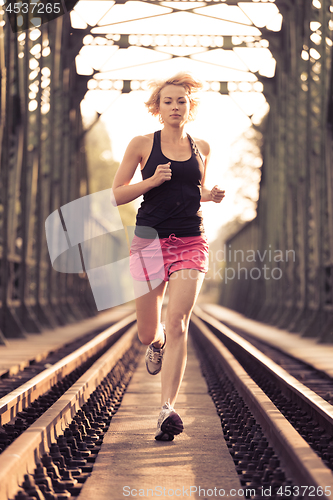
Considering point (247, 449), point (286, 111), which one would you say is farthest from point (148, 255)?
point (286, 111)

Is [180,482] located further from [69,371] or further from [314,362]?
[314,362]

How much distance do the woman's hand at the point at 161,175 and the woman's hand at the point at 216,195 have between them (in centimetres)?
39

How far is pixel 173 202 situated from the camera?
3.71m

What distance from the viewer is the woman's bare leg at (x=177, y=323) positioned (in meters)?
3.68

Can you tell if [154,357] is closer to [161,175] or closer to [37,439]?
[161,175]

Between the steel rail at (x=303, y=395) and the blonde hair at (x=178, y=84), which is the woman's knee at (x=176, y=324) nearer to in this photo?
the steel rail at (x=303, y=395)

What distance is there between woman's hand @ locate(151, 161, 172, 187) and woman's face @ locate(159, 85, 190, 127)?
307mm

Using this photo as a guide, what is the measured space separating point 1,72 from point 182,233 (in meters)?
7.83

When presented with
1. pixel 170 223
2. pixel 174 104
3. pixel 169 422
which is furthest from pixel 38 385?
pixel 174 104

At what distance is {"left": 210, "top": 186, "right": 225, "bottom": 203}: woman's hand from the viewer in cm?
390

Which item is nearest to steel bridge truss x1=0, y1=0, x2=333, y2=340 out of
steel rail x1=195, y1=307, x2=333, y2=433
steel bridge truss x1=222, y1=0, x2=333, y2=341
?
steel bridge truss x1=222, y1=0, x2=333, y2=341

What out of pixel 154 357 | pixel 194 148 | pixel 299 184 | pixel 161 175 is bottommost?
pixel 154 357

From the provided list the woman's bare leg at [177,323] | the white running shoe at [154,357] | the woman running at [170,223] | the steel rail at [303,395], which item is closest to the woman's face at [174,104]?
the woman running at [170,223]

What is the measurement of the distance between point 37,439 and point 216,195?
1648mm
